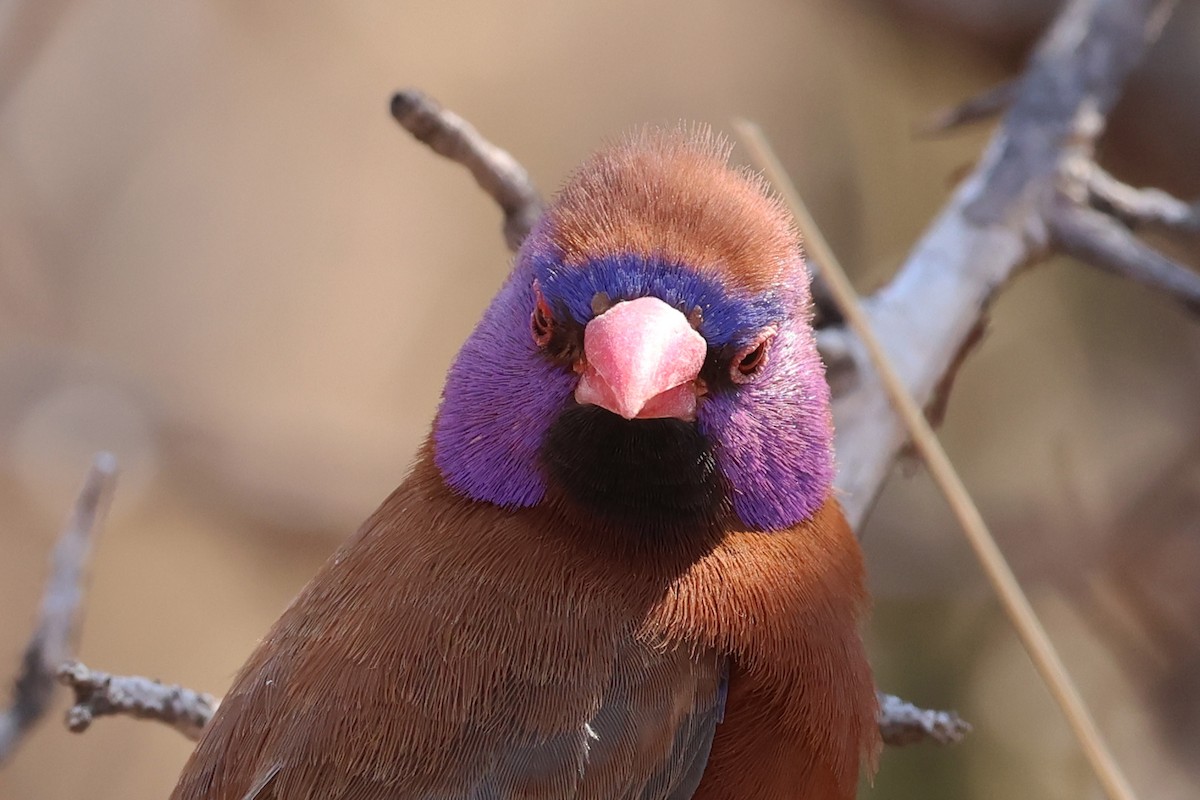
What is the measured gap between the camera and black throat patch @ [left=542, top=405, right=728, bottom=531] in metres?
1.56

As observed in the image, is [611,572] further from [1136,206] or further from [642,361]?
[1136,206]

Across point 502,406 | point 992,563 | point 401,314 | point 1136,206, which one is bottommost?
point 401,314

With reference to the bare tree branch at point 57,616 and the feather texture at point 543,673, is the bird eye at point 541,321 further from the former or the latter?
the bare tree branch at point 57,616

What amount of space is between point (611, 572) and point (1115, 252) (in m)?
1.76

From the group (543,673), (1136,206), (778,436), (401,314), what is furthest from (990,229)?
(401,314)

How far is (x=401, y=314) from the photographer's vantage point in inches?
193

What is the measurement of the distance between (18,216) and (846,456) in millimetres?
3434

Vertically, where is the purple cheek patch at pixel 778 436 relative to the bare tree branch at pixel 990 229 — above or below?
below

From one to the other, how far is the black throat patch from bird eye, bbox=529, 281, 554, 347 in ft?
0.34

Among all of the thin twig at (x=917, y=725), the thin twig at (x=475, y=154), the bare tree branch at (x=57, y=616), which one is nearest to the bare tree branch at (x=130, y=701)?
the bare tree branch at (x=57, y=616)

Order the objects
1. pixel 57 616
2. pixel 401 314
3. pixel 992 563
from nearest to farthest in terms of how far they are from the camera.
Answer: pixel 992 563 < pixel 57 616 < pixel 401 314

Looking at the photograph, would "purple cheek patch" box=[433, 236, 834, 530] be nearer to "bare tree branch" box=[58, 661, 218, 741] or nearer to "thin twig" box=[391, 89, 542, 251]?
"thin twig" box=[391, 89, 542, 251]

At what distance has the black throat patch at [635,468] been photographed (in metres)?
1.56

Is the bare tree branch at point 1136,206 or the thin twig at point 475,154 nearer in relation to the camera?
the thin twig at point 475,154
